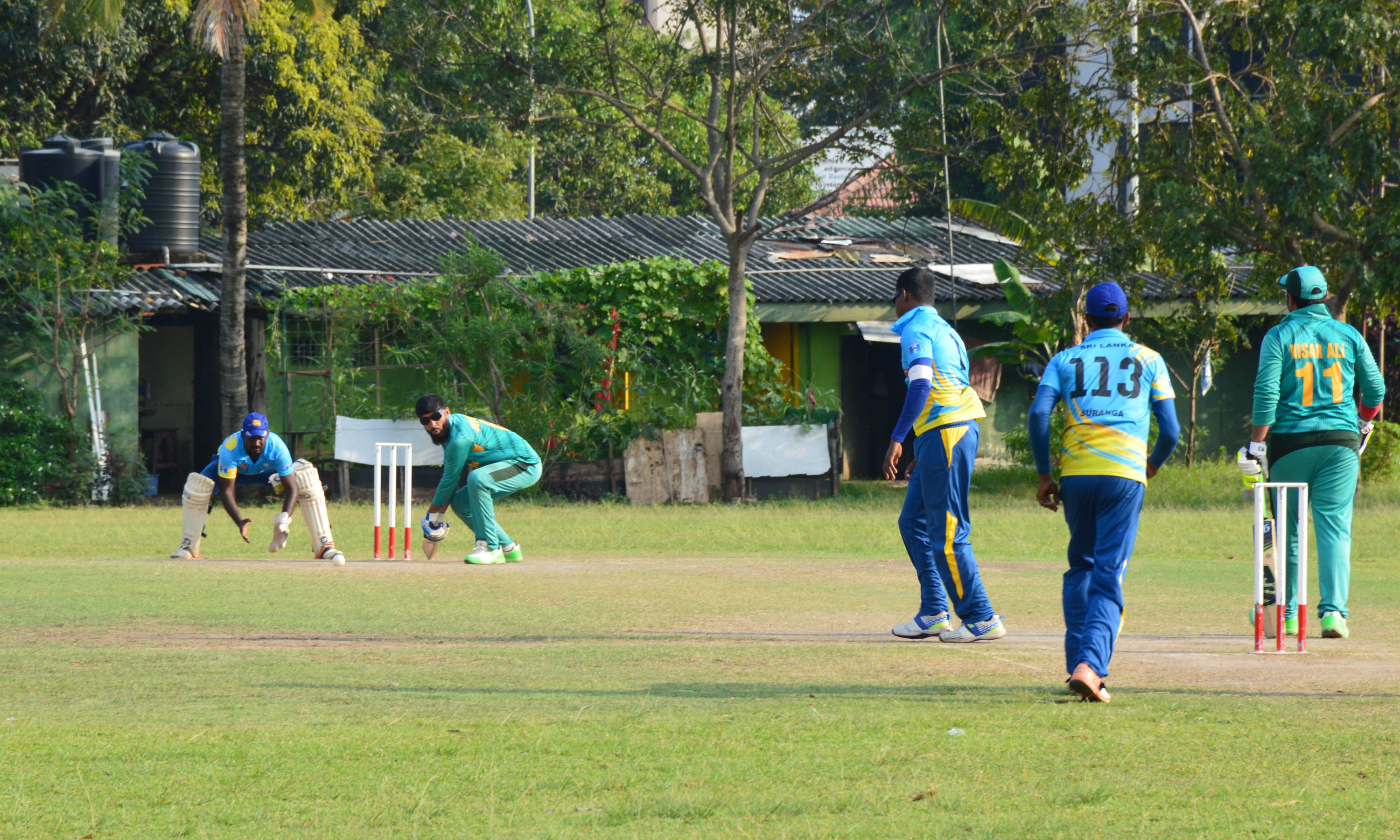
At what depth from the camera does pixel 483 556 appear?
11977mm

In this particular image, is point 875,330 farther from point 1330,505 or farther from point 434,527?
point 1330,505

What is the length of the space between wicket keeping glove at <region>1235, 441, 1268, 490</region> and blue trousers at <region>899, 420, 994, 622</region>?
50.2 inches

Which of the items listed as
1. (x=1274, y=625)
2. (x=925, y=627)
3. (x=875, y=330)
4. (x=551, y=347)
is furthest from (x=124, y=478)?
(x=1274, y=625)

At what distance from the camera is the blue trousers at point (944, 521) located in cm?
732

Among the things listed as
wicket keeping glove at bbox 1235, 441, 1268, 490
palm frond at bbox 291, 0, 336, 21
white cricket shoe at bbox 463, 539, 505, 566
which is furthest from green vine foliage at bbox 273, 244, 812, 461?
wicket keeping glove at bbox 1235, 441, 1268, 490

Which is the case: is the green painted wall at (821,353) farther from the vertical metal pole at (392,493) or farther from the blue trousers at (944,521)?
the blue trousers at (944,521)

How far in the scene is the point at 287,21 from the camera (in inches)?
938

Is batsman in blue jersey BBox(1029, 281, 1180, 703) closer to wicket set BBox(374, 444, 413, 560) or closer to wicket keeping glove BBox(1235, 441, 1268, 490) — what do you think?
wicket keeping glove BBox(1235, 441, 1268, 490)

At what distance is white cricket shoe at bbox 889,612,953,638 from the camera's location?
756cm

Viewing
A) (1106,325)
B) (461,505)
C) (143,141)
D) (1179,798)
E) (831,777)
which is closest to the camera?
(1179,798)

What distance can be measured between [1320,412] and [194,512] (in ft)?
29.4

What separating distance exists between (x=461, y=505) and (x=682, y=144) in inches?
862

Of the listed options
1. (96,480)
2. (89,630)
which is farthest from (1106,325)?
(96,480)

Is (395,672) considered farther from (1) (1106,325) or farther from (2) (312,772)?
(1) (1106,325)
